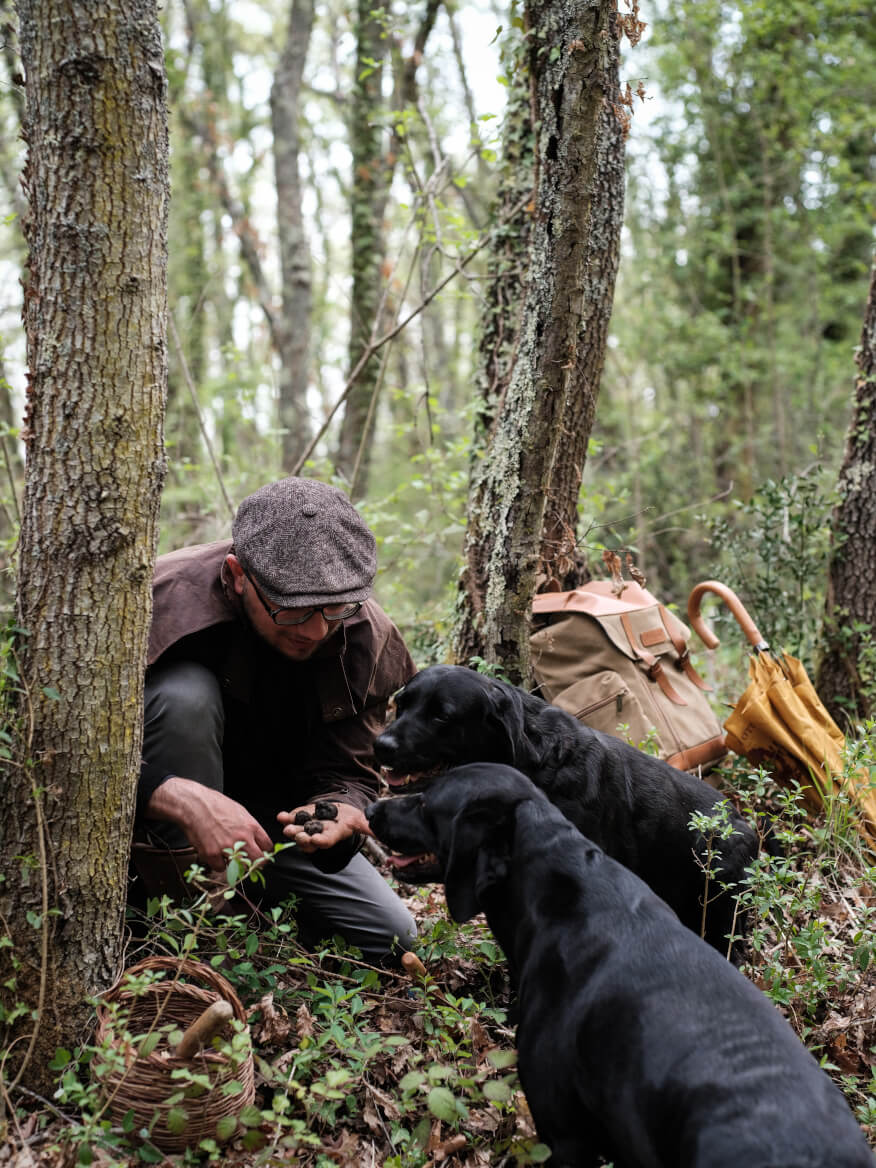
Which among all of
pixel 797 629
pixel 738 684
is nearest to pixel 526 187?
pixel 797 629

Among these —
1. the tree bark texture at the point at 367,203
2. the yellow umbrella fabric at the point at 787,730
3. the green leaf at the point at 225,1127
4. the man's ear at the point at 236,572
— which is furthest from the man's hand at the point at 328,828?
the tree bark texture at the point at 367,203

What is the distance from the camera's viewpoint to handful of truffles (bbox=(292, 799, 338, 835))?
3305 millimetres

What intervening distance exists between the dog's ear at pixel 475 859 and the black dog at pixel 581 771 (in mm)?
773

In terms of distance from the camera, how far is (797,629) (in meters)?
6.09

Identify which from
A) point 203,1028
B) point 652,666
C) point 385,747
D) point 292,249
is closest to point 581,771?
point 385,747

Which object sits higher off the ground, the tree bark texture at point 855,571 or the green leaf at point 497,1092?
the tree bark texture at point 855,571

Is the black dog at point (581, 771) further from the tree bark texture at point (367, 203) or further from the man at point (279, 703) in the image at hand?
the tree bark texture at point (367, 203)

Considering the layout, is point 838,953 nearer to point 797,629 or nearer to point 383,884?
point 383,884

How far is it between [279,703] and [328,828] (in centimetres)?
68

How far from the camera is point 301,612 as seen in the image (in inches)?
130

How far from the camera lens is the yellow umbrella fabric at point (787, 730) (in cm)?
456

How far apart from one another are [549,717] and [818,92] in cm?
1279

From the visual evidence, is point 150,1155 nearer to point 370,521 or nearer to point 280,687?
point 280,687

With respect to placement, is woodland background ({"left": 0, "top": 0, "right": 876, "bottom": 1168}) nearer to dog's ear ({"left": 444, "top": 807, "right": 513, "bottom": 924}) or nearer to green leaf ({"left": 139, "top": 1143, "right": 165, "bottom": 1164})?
green leaf ({"left": 139, "top": 1143, "right": 165, "bottom": 1164})
